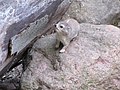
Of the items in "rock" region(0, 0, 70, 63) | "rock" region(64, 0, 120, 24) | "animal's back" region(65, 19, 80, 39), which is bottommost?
"rock" region(64, 0, 120, 24)

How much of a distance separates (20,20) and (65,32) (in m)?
0.69

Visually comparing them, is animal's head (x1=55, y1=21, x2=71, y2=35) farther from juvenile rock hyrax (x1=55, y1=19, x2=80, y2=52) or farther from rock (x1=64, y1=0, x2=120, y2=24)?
rock (x1=64, y1=0, x2=120, y2=24)

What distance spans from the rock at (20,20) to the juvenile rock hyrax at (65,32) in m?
0.19

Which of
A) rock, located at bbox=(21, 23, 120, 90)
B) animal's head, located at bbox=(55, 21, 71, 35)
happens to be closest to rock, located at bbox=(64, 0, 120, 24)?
rock, located at bbox=(21, 23, 120, 90)

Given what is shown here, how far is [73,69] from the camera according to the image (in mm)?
3410

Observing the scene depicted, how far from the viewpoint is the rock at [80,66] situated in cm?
338

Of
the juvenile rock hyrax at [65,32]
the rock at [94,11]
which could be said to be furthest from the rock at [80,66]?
the rock at [94,11]

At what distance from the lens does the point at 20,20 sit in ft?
9.42

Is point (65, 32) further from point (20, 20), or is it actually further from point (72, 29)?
point (20, 20)

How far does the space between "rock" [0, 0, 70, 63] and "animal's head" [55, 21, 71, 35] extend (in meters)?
0.17

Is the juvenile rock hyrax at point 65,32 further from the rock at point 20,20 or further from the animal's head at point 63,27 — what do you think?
the rock at point 20,20

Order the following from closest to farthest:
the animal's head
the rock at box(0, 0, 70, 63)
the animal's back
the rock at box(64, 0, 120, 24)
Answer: the rock at box(0, 0, 70, 63)
the animal's head
the animal's back
the rock at box(64, 0, 120, 24)

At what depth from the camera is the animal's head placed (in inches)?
133

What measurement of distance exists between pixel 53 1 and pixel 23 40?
A: 1.60 feet
